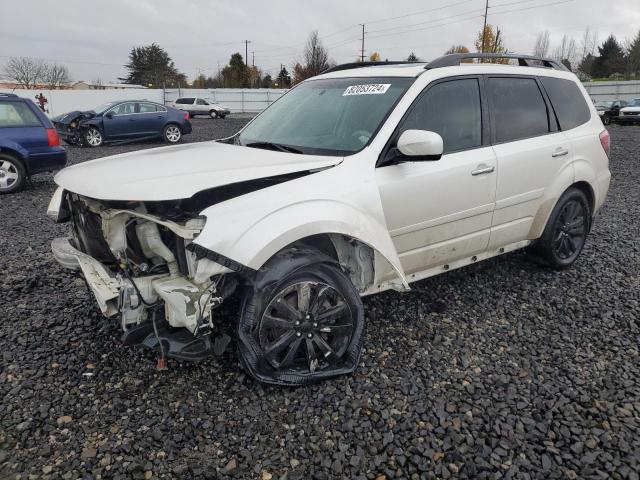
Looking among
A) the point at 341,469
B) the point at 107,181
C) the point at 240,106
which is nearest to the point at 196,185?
the point at 107,181

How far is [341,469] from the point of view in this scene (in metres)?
2.26

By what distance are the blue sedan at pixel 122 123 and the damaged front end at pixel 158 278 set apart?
13906 mm

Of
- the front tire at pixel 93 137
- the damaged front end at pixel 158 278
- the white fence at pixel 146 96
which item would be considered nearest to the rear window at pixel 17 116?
the damaged front end at pixel 158 278

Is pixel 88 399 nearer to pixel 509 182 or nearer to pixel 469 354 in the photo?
pixel 469 354

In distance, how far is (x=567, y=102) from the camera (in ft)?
14.5

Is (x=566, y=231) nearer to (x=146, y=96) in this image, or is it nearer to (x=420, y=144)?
(x=420, y=144)

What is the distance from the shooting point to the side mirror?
2.85 metres

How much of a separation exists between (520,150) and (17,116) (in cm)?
810

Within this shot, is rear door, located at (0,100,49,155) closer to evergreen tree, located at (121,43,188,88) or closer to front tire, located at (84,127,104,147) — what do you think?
front tire, located at (84,127,104,147)

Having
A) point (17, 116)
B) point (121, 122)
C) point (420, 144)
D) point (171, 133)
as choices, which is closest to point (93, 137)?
point (121, 122)

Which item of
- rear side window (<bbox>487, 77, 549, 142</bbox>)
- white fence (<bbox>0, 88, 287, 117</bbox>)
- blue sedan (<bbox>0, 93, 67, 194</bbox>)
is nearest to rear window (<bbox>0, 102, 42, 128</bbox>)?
blue sedan (<bbox>0, 93, 67, 194</bbox>)

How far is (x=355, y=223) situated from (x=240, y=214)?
26.2 inches

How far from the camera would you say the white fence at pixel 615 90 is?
32.9 meters

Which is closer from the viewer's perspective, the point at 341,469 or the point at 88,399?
the point at 341,469
